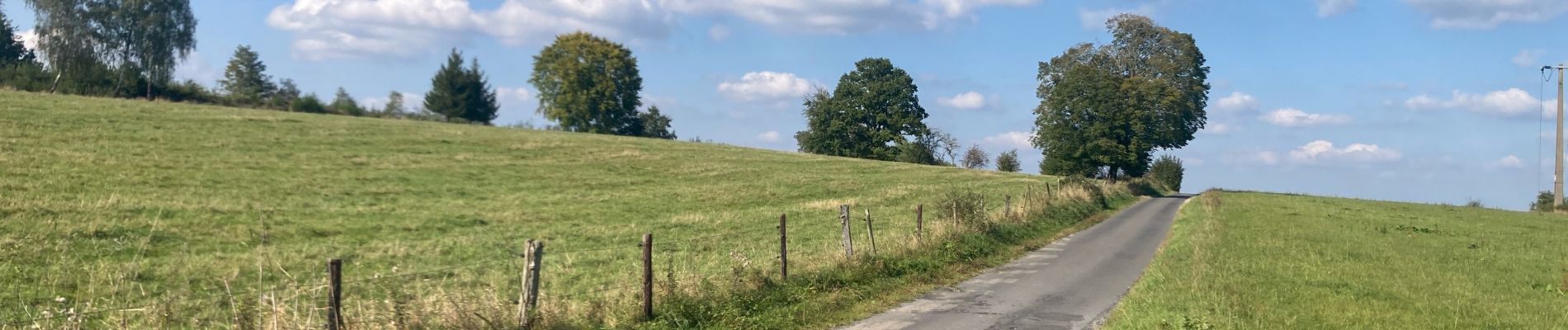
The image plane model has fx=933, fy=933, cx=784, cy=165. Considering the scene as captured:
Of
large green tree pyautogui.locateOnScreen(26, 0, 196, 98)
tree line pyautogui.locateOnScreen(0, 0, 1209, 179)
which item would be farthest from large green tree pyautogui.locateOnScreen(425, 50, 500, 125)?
large green tree pyautogui.locateOnScreen(26, 0, 196, 98)

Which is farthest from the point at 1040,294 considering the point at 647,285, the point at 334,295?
the point at 334,295

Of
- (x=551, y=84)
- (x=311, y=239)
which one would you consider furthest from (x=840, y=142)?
(x=311, y=239)

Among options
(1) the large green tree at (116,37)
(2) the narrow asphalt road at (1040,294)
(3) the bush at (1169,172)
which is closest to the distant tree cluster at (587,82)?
(1) the large green tree at (116,37)

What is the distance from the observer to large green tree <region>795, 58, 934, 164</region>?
8638 cm

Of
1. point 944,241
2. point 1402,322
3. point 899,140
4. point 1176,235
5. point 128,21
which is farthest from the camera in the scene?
point 899,140

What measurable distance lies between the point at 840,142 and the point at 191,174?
6257 centimetres

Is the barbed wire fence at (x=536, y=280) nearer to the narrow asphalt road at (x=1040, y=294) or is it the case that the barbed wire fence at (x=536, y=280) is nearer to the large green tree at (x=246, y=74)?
the narrow asphalt road at (x=1040, y=294)

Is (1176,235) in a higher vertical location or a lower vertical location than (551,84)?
lower

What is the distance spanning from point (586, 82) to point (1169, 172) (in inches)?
2280

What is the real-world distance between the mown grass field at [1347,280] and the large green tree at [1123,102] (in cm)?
3594

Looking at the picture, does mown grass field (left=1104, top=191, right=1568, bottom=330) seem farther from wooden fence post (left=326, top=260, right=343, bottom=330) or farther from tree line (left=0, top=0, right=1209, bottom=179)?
tree line (left=0, top=0, right=1209, bottom=179)

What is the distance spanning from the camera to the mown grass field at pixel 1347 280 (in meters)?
11.7

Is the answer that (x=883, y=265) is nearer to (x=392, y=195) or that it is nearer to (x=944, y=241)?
(x=944, y=241)

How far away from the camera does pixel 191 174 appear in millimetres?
30531
